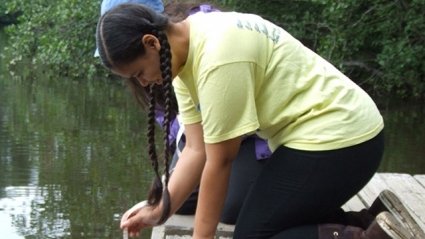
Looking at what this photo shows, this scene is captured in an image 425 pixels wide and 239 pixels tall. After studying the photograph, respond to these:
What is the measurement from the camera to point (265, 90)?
251cm

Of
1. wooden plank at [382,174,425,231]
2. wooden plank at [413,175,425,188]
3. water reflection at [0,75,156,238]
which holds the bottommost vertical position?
water reflection at [0,75,156,238]

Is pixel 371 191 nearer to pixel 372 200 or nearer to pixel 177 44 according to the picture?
pixel 372 200

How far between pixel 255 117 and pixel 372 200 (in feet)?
4.70

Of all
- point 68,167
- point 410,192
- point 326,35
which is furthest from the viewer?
point 326,35

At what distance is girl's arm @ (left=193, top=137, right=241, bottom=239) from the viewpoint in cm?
242

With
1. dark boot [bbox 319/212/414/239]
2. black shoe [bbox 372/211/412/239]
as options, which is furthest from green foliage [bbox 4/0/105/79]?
black shoe [bbox 372/211/412/239]

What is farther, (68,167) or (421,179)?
(68,167)

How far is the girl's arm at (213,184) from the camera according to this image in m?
2.42

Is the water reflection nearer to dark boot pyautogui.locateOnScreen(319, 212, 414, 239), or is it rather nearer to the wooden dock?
the wooden dock

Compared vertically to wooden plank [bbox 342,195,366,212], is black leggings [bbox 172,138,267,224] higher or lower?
higher

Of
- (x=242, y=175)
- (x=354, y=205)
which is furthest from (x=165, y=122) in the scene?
(x=354, y=205)

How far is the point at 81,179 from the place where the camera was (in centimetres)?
678

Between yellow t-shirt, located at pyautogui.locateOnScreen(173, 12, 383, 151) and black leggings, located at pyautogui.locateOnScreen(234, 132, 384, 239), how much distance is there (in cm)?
3

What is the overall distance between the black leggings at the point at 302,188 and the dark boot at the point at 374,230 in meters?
0.04
